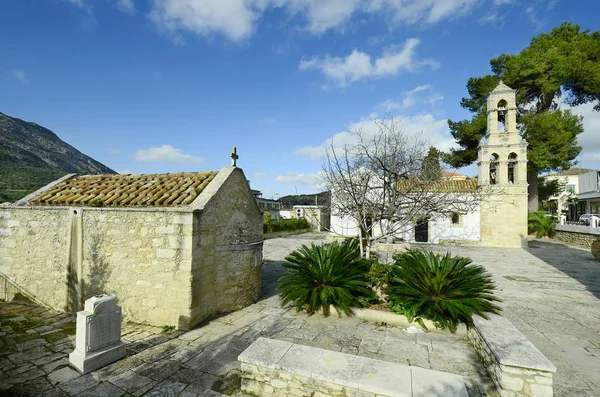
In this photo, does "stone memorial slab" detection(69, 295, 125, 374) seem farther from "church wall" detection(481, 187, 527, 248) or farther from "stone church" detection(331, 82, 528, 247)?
"church wall" detection(481, 187, 527, 248)

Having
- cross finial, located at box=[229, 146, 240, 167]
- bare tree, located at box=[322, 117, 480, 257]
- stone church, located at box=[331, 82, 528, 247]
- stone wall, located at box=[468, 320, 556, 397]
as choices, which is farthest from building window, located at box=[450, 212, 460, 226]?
cross finial, located at box=[229, 146, 240, 167]

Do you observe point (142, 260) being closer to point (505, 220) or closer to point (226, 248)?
point (226, 248)

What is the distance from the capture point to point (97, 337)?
4.05 m

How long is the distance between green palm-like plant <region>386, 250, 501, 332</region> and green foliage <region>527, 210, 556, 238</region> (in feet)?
73.8

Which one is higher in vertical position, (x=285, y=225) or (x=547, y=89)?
(x=547, y=89)

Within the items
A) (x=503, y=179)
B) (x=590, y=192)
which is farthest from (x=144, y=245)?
(x=590, y=192)

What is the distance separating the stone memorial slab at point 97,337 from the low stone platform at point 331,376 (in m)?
2.39

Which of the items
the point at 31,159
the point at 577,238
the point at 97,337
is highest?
the point at 31,159

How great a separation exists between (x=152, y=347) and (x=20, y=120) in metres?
119

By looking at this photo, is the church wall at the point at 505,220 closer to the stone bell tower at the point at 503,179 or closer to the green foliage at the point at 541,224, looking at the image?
the stone bell tower at the point at 503,179

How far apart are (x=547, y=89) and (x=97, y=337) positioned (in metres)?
29.9

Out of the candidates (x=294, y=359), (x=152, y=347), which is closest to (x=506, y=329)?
(x=294, y=359)

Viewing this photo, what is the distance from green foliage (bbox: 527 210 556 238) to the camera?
21.7 meters

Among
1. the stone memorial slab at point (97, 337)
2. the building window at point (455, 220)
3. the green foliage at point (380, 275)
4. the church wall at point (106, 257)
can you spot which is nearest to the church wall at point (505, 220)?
the building window at point (455, 220)
